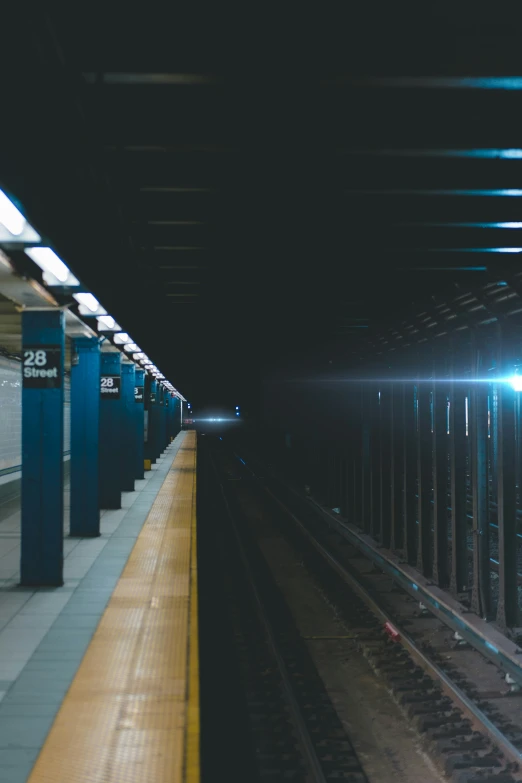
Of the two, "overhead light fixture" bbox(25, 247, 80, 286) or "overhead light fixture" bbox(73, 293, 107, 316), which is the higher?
"overhead light fixture" bbox(25, 247, 80, 286)

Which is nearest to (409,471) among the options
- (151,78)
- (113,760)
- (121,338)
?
(121,338)

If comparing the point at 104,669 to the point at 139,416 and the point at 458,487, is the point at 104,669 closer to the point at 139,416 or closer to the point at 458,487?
the point at 458,487

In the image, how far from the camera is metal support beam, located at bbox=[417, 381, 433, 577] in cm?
979

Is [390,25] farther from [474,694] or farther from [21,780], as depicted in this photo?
[474,694]

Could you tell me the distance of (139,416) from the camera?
18.7 metres

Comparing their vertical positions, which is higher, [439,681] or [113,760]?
[113,760]

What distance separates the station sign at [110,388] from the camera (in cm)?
1176

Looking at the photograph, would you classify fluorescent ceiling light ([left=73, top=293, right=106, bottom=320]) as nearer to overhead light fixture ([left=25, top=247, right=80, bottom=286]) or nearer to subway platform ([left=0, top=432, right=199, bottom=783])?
overhead light fixture ([left=25, top=247, right=80, bottom=286])

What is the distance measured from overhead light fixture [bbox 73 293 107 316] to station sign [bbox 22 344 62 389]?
0.55 meters

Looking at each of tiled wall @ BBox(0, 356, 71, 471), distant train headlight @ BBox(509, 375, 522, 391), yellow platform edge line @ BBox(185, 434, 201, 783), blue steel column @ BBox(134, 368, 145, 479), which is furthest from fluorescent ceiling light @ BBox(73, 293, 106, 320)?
blue steel column @ BBox(134, 368, 145, 479)

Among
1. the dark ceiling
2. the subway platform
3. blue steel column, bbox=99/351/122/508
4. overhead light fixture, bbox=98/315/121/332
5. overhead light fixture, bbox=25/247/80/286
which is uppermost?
the dark ceiling

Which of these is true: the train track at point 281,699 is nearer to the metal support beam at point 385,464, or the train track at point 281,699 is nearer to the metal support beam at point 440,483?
the metal support beam at point 440,483

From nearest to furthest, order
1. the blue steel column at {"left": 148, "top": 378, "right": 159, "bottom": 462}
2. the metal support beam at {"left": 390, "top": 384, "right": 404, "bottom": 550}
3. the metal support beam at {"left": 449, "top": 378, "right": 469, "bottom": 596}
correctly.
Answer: the metal support beam at {"left": 449, "top": 378, "right": 469, "bottom": 596} → the metal support beam at {"left": 390, "top": 384, "right": 404, "bottom": 550} → the blue steel column at {"left": 148, "top": 378, "right": 159, "bottom": 462}

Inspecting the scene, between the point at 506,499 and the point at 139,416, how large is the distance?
12874 millimetres
